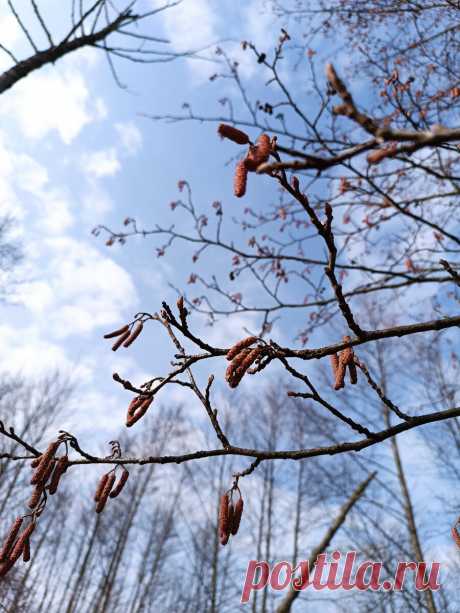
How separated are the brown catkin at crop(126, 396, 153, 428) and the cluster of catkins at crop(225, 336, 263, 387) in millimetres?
328

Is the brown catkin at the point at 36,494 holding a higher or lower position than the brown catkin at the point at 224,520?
lower

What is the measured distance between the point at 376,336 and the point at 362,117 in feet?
2.76

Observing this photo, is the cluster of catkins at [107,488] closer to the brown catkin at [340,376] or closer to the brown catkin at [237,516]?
the brown catkin at [237,516]

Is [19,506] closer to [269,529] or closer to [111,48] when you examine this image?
[269,529]

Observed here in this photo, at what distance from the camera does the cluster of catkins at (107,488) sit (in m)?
1.46

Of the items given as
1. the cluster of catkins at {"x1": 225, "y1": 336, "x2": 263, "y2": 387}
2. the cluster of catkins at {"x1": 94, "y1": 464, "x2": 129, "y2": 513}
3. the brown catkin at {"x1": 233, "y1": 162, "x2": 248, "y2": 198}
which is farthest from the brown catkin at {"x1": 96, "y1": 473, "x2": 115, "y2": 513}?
the brown catkin at {"x1": 233, "y1": 162, "x2": 248, "y2": 198}

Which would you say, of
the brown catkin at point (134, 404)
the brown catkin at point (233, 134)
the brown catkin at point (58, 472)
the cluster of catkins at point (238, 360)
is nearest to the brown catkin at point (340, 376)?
the cluster of catkins at point (238, 360)

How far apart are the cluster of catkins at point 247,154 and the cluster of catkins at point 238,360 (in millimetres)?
447

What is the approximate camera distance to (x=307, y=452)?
54.3 inches

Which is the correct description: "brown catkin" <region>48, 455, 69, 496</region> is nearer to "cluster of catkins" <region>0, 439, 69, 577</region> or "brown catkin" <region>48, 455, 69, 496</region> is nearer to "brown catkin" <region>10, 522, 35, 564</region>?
"cluster of catkins" <region>0, 439, 69, 577</region>

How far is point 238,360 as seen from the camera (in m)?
1.20

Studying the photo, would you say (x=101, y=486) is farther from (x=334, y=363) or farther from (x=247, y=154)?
(x=247, y=154)

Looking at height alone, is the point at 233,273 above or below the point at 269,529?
below

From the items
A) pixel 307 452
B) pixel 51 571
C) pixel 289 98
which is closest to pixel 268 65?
pixel 289 98
